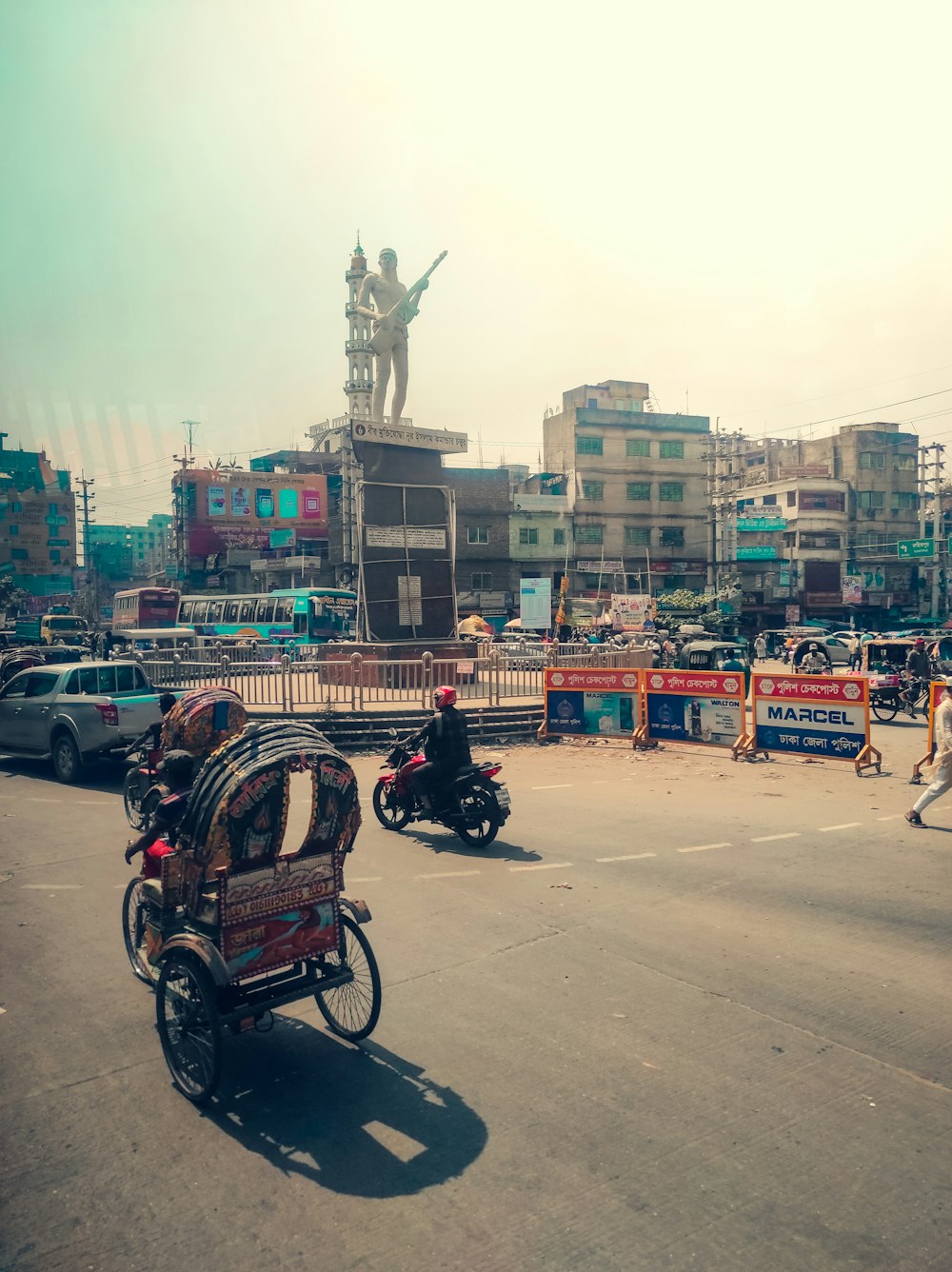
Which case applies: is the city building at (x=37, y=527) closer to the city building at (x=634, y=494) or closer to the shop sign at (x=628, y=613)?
the city building at (x=634, y=494)

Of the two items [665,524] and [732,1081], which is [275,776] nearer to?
[732,1081]

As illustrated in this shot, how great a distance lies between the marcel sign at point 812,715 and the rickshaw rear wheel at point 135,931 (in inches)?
449

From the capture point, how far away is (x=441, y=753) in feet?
33.9

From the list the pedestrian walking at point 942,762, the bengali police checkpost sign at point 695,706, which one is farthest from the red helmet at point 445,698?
the bengali police checkpost sign at point 695,706

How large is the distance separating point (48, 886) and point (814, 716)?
1159 cm

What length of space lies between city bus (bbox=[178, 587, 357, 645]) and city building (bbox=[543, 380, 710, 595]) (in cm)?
2731

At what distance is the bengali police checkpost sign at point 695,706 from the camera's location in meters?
15.8

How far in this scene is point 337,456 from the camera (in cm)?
7338

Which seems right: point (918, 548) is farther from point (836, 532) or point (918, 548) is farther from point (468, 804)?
point (468, 804)

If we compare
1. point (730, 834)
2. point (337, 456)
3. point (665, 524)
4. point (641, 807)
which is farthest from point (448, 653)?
point (337, 456)

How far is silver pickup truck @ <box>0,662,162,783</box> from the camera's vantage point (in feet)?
44.1

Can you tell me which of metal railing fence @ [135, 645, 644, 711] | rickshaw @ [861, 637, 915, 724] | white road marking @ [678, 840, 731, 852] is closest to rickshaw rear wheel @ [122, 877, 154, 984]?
white road marking @ [678, 840, 731, 852]

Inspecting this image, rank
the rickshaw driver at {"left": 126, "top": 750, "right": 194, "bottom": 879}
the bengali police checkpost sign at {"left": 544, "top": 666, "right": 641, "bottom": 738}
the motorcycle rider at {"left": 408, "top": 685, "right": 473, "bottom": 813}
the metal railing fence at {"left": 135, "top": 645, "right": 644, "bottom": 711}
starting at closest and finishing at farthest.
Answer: the rickshaw driver at {"left": 126, "top": 750, "right": 194, "bottom": 879} → the motorcycle rider at {"left": 408, "top": 685, "right": 473, "bottom": 813} → the bengali police checkpost sign at {"left": 544, "top": 666, "right": 641, "bottom": 738} → the metal railing fence at {"left": 135, "top": 645, "right": 644, "bottom": 711}

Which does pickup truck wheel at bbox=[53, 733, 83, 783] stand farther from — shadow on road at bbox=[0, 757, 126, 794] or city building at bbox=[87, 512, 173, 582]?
city building at bbox=[87, 512, 173, 582]
